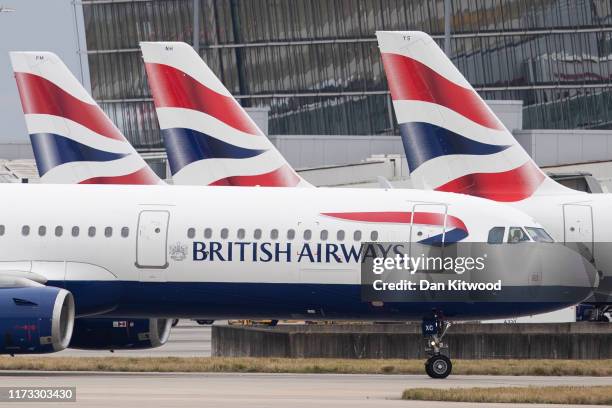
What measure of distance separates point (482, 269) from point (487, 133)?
1027 centimetres

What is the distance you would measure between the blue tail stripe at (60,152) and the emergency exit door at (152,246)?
48.2 feet

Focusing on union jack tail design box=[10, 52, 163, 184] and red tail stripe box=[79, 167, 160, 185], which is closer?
union jack tail design box=[10, 52, 163, 184]

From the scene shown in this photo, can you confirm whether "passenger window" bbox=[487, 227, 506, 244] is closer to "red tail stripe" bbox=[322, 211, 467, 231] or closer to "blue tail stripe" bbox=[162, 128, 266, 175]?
"red tail stripe" bbox=[322, 211, 467, 231]

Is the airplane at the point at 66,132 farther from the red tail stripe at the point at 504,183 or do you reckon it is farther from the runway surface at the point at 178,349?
the red tail stripe at the point at 504,183

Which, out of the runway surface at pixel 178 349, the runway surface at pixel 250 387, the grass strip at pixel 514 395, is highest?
the runway surface at pixel 178 349

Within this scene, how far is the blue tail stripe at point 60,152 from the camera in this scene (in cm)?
4978

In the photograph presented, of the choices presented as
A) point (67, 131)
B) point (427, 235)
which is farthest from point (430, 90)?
point (67, 131)

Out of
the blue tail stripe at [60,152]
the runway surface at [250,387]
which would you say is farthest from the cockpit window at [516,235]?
the blue tail stripe at [60,152]

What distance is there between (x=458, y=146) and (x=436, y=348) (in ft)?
35.6

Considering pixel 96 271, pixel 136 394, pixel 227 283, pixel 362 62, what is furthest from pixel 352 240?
pixel 362 62

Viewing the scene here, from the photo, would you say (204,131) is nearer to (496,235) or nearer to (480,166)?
(480,166)

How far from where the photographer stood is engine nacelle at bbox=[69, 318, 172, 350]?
37.2m

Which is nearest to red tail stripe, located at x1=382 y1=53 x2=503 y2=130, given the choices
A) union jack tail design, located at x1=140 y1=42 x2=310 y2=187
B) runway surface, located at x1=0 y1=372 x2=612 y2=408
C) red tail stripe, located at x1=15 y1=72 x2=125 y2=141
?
union jack tail design, located at x1=140 y1=42 x2=310 y2=187

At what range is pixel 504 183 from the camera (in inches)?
1761
